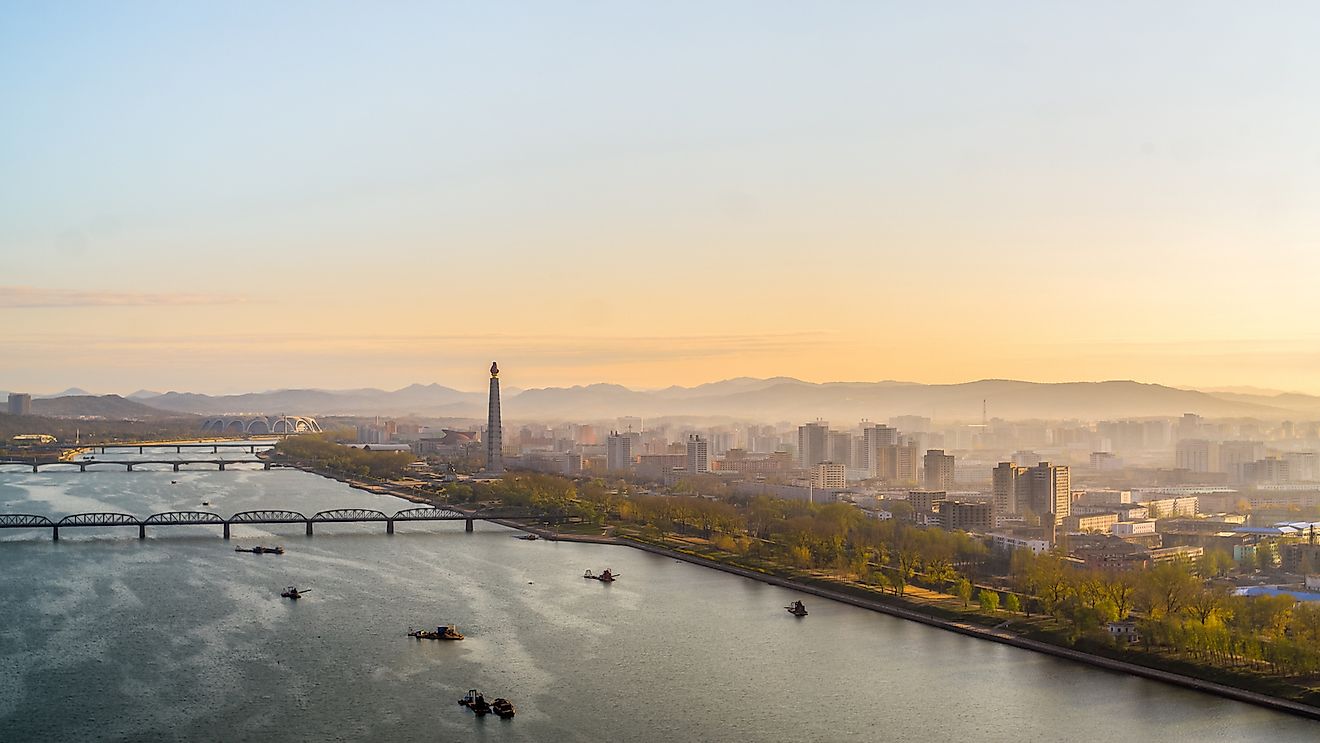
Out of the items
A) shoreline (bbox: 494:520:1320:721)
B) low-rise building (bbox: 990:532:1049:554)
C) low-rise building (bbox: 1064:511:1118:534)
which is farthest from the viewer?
low-rise building (bbox: 1064:511:1118:534)

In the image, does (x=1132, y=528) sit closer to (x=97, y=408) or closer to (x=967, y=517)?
(x=967, y=517)

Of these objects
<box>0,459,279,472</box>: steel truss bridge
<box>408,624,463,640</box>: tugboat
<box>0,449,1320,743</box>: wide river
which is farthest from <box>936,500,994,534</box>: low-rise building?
<box>0,459,279,472</box>: steel truss bridge

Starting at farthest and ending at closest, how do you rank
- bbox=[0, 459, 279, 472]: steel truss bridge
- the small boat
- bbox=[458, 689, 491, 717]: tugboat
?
bbox=[0, 459, 279, 472]: steel truss bridge
the small boat
bbox=[458, 689, 491, 717]: tugboat

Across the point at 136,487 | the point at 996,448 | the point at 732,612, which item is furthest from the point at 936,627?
the point at 996,448

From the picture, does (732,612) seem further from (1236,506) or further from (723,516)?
(1236,506)

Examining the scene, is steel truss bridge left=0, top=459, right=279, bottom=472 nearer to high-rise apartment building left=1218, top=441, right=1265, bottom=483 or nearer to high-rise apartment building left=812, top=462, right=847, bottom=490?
high-rise apartment building left=812, top=462, right=847, bottom=490

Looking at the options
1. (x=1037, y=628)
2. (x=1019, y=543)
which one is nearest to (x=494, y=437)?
(x=1019, y=543)

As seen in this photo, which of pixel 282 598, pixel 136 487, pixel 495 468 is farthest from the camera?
pixel 495 468
